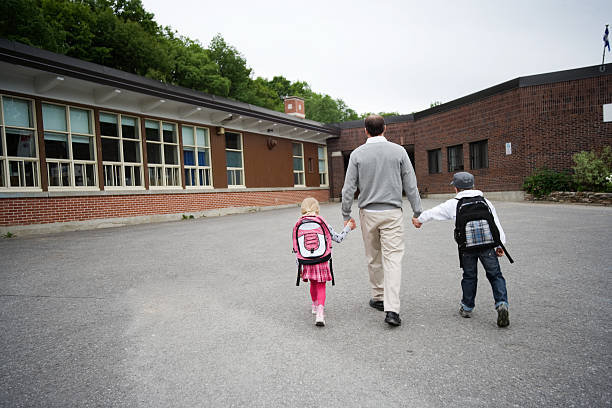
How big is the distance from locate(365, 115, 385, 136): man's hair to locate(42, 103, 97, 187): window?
1100cm

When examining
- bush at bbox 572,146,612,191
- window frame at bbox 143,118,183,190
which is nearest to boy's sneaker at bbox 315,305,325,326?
window frame at bbox 143,118,183,190

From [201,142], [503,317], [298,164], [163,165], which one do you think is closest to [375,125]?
[503,317]

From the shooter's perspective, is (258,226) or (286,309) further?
(258,226)

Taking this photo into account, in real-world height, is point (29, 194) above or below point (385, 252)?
above

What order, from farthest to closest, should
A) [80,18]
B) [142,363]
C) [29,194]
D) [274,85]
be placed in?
1. [274,85]
2. [80,18]
3. [29,194]
4. [142,363]

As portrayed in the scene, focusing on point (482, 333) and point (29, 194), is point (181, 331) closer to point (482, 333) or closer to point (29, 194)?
point (482, 333)

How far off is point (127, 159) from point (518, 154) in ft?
53.7

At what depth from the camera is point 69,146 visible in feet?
40.5

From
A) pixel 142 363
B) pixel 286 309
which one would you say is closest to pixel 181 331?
pixel 142 363

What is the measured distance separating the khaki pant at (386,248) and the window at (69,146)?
36.4 ft

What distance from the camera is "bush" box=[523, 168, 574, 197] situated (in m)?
16.7

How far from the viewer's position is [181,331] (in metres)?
3.85

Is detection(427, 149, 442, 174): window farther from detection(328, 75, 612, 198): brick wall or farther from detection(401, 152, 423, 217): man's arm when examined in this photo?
detection(401, 152, 423, 217): man's arm

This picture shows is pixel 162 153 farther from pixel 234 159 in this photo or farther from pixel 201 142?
pixel 234 159
